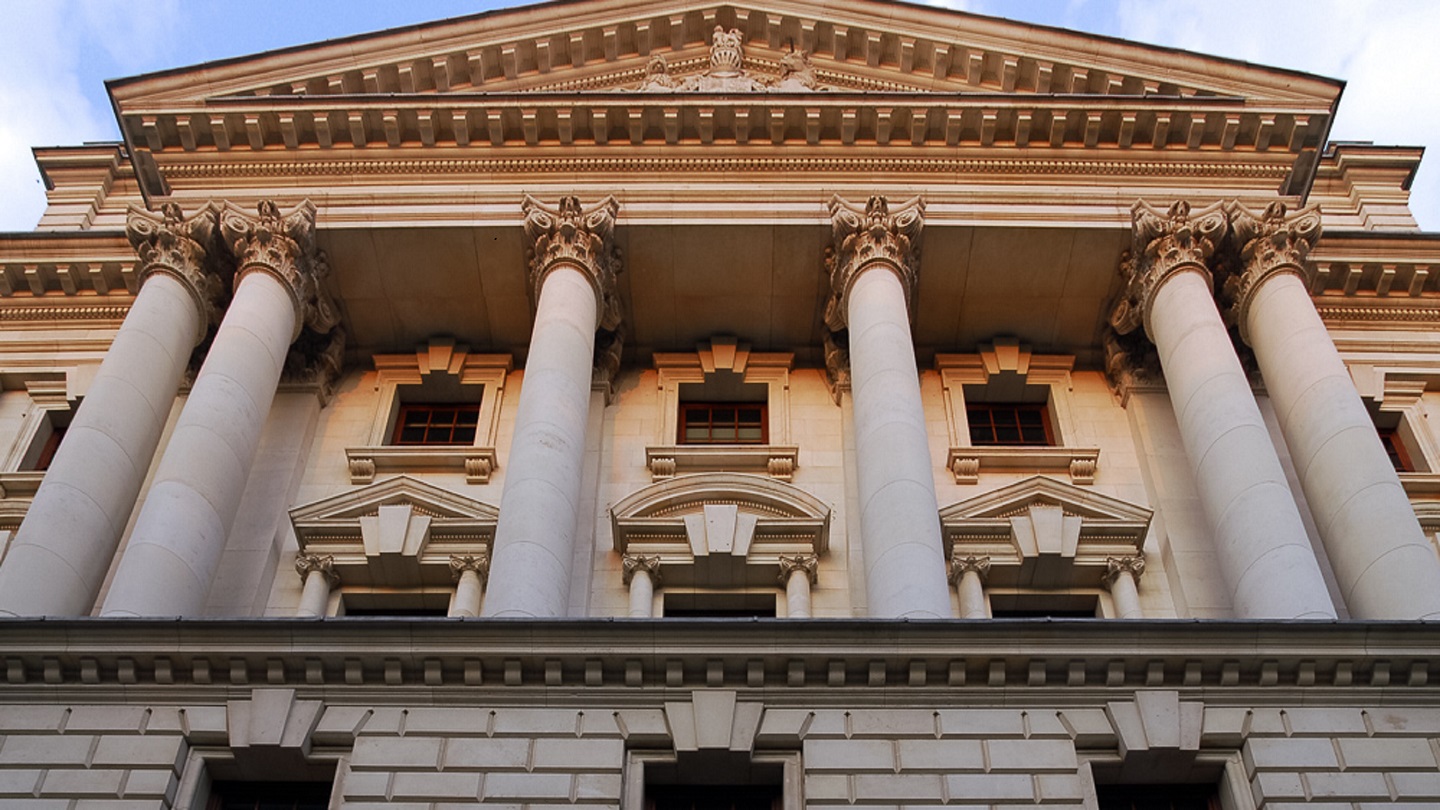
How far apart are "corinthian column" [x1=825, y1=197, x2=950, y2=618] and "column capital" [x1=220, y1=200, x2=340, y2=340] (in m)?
10.0

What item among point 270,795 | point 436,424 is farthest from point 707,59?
point 270,795

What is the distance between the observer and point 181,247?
88.6 feet

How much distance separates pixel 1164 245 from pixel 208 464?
1750cm

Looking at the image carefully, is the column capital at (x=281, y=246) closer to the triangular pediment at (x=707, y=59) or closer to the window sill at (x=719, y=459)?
the triangular pediment at (x=707, y=59)

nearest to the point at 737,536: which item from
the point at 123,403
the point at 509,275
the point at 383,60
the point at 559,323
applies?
the point at 559,323

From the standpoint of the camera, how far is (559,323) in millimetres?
25469

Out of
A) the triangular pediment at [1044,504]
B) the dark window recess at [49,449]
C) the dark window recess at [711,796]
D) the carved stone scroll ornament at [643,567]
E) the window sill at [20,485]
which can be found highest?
the dark window recess at [49,449]

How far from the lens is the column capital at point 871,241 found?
88.5 ft

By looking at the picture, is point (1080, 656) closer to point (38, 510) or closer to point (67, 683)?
point (67, 683)

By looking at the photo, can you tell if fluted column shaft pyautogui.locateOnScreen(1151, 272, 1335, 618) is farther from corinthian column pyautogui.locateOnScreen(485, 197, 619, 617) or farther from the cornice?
corinthian column pyautogui.locateOnScreen(485, 197, 619, 617)

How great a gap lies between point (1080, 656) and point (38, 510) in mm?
15412

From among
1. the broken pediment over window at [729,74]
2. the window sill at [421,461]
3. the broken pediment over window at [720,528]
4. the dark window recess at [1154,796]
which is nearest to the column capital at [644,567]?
the broken pediment over window at [720,528]

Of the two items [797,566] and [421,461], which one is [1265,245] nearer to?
[797,566]

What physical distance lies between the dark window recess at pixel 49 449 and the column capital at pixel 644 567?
40.0 ft
